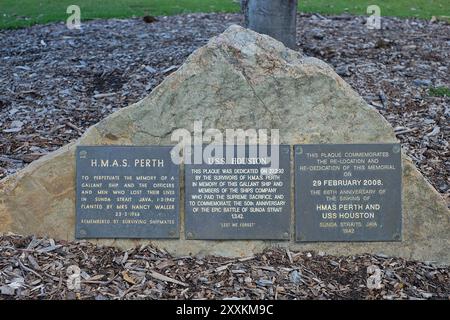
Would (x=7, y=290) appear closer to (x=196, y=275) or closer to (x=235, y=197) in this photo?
(x=196, y=275)

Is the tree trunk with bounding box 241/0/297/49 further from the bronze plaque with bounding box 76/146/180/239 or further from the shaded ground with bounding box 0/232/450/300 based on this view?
the shaded ground with bounding box 0/232/450/300

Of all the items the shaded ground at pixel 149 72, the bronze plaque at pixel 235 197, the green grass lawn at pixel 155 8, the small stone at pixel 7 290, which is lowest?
the small stone at pixel 7 290

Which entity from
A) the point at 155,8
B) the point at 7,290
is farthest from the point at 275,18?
Result: the point at 155,8

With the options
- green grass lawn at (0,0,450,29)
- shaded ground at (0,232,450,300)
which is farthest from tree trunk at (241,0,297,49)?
green grass lawn at (0,0,450,29)

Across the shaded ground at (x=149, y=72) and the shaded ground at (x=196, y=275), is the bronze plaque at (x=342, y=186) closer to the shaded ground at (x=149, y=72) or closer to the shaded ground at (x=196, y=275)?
the shaded ground at (x=196, y=275)

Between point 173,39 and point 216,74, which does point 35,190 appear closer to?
point 216,74

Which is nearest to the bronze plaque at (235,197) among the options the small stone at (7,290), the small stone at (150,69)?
the small stone at (7,290)

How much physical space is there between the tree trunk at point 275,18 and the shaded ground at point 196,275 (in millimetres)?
3933

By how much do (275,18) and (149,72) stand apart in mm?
1702

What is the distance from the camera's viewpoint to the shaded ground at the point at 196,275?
14.0ft

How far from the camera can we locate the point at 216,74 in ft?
15.4

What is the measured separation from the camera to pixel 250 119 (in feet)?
15.5

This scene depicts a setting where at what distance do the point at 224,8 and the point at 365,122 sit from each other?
9.47 m

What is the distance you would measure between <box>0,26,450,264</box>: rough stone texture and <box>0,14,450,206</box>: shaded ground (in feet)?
3.93
